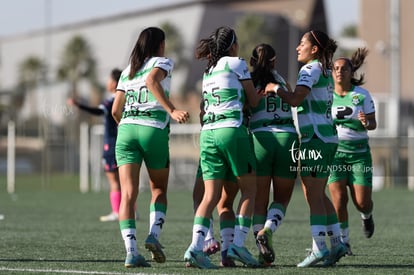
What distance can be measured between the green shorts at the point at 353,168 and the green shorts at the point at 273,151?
1899 mm

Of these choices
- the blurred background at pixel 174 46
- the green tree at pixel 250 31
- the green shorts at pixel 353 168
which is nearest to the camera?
the green shorts at pixel 353 168

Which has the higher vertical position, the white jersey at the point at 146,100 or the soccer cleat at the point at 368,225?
the white jersey at the point at 146,100

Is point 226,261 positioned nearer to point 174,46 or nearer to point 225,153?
point 225,153

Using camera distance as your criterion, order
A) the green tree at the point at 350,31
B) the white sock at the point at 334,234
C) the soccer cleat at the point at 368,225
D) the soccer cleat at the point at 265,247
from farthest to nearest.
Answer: the green tree at the point at 350,31, the soccer cleat at the point at 368,225, the white sock at the point at 334,234, the soccer cleat at the point at 265,247

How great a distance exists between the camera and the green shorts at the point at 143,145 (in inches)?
385

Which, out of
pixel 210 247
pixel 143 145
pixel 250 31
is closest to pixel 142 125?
pixel 143 145

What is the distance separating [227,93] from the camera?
9578mm

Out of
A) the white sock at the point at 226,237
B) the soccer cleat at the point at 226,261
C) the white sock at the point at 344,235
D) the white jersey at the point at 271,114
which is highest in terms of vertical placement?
the white jersey at the point at 271,114

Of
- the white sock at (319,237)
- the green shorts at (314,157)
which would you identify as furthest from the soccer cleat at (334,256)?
the green shorts at (314,157)

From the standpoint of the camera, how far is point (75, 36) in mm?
94250

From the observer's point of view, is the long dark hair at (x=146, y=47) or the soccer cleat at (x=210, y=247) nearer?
the long dark hair at (x=146, y=47)

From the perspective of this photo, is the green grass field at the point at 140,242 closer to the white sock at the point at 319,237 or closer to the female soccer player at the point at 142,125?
the white sock at the point at 319,237

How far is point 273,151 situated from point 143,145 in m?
1.25

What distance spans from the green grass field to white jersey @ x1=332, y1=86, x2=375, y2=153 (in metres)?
1.19
